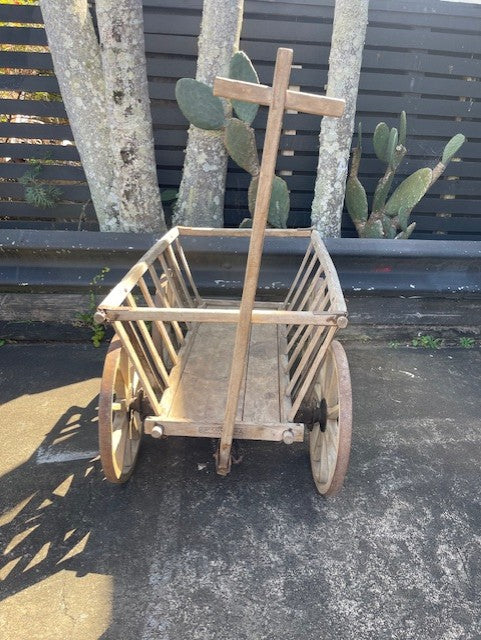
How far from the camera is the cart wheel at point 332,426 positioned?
1.93 m

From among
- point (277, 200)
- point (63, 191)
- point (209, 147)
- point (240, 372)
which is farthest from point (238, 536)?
point (63, 191)

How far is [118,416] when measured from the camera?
2.16 metres

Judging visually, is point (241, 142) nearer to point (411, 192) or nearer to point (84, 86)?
point (84, 86)

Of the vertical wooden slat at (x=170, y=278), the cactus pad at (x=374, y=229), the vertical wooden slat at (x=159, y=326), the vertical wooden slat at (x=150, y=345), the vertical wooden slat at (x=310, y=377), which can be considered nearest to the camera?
the vertical wooden slat at (x=310, y=377)

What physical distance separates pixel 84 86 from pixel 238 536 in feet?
10.0

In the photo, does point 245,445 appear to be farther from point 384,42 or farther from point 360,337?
point 384,42

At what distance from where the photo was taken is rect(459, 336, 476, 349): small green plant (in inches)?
143

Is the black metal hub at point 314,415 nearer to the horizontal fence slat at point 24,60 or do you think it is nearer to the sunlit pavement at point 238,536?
the sunlit pavement at point 238,536

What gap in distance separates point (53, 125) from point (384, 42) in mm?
2827

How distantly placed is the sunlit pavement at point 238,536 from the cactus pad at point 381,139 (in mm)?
2043

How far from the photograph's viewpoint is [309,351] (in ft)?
6.96

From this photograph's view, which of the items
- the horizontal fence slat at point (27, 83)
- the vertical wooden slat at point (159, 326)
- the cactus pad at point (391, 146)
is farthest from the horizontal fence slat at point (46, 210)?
the cactus pad at point (391, 146)

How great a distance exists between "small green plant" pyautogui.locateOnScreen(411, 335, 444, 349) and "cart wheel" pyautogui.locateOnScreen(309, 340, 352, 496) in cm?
146

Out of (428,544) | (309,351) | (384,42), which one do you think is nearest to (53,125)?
(384,42)
